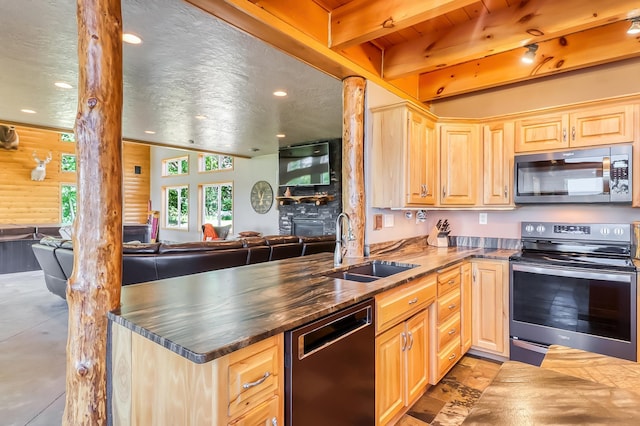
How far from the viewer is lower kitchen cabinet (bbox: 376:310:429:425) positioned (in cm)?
185

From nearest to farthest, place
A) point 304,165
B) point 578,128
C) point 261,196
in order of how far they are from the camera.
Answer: point 578,128, point 304,165, point 261,196

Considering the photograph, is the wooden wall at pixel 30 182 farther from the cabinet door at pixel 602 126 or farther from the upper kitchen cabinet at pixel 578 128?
the cabinet door at pixel 602 126

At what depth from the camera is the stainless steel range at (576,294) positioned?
7.84ft

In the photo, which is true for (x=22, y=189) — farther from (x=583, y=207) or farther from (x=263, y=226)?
(x=583, y=207)

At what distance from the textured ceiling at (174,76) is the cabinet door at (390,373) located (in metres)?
2.27

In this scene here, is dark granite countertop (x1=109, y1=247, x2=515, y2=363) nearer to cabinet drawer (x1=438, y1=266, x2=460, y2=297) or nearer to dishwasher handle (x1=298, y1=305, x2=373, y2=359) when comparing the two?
dishwasher handle (x1=298, y1=305, x2=373, y2=359)

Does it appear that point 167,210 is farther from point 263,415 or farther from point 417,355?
point 263,415

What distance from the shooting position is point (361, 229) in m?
2.93

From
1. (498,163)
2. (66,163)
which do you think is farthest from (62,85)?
(66,163)

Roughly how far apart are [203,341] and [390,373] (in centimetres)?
126

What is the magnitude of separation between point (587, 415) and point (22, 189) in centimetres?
1162

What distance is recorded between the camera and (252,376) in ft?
3.73

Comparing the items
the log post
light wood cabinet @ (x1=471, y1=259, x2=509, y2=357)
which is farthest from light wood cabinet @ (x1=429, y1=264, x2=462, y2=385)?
the log post

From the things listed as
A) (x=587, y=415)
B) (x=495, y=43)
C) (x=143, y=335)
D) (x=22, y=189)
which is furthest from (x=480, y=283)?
(x=22, y=189)
